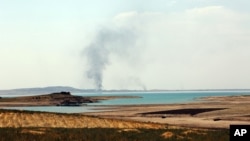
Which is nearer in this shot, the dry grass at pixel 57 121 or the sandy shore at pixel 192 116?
the dry grass at pixel 57 121

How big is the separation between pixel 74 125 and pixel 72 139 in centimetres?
1948

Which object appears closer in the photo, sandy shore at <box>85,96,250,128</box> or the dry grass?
the dry grass

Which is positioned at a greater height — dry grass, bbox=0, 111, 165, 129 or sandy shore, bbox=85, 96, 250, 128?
dry grass, bbox=0, 111, 165, 129

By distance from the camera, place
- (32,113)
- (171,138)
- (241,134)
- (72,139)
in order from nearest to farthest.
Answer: (241,134) → (72,139) → (171,138) → (32,113)

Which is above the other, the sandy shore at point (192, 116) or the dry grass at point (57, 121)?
the dry grass at point (57, 121)

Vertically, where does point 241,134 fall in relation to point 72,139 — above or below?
above

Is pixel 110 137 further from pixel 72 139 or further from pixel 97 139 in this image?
pixel 72 139

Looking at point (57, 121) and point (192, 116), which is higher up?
point (57, 121)

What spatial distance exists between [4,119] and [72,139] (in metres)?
24.5

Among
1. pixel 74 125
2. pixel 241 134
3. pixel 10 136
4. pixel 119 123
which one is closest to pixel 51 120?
pixel 74 125

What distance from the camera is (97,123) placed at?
149 ft

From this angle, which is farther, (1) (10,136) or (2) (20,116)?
(2) (20,116)

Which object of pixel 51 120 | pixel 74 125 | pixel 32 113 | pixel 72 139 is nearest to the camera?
pixel 72 139

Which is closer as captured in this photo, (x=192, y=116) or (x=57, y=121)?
(x=57, y=121)
